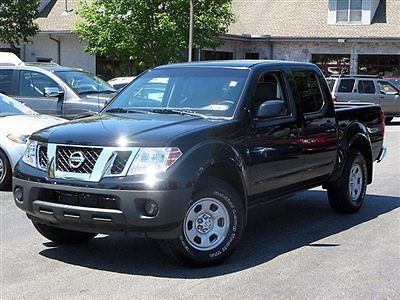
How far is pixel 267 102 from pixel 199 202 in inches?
51.4

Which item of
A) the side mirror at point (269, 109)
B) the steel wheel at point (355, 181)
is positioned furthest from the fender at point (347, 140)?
the side mirror at point (269, 109)

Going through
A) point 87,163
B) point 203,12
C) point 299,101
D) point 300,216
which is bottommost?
point 300,216

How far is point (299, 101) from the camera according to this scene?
705 centimetres

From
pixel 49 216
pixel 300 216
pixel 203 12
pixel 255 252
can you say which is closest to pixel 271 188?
pixel 255 252

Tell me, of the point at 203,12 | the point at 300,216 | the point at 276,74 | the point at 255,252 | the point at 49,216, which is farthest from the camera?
the point at 203,12

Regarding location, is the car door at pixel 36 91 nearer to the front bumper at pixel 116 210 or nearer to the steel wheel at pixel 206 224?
the front bumper at pixel 116 210

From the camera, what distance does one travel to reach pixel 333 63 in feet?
118

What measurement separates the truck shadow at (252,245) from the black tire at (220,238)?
0.32 ft

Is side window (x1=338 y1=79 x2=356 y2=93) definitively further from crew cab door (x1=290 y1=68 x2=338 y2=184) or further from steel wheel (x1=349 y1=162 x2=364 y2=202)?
crew cab door (x1=290 y1=68 x2=338 y2=184)

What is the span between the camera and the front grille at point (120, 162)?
17.4ft

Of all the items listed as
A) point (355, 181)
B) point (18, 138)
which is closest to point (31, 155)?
point (18, 138)

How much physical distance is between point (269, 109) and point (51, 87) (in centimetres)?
745

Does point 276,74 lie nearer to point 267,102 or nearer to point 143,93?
point 267,102

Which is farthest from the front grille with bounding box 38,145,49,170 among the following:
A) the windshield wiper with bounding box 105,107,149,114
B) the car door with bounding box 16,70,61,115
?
the car door with bounding box 16,70,61,115
